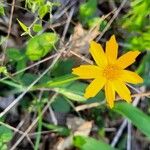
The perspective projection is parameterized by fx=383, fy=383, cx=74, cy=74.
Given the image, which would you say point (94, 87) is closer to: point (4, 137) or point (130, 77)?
point (130, 77)

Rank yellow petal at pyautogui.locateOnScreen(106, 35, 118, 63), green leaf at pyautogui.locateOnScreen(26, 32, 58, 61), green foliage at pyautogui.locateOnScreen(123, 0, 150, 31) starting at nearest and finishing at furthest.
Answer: yellow petal at pyautogui.locateOnScreen(106, 35, 118, 63) < green leaf at pyautogui.locateOnScreen(26, 32, 58, 61) < green foliage at pyautogui.locateOnScreen(123, 0, 150, 31)

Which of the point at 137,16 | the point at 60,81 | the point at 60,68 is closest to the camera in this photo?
the point at 60,81

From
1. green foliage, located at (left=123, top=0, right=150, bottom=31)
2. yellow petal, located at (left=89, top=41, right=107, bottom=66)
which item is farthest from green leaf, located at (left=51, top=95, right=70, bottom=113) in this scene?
green foliage, located at (left=123, top=0, right=150, bottom=31)

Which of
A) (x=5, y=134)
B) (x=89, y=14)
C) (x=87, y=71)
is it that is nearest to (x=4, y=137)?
(x=5, y=134)

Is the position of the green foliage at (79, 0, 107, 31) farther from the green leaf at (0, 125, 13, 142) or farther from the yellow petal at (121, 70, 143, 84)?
the green leaf at (0, 125, 13, 142)

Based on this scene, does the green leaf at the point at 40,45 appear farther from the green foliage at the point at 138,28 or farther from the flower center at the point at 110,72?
the green foliage at the point at 138,28
